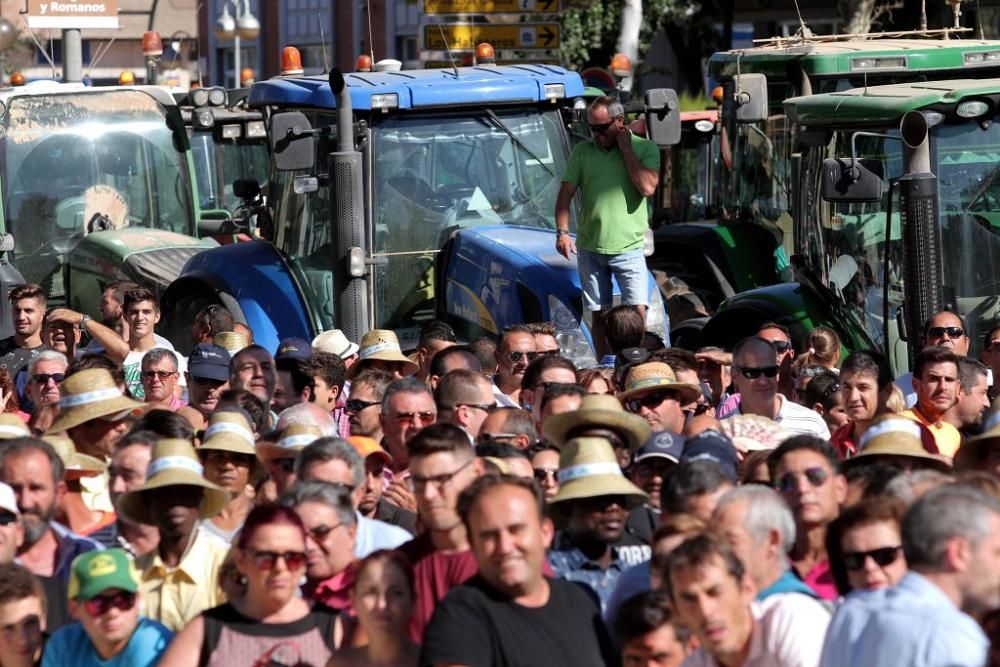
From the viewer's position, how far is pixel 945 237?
400 inches

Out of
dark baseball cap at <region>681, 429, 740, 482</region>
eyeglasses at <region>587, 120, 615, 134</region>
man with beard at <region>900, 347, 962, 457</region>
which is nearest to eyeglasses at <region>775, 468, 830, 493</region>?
dark baseball cap at <region>681, 429, 740, 482</region>

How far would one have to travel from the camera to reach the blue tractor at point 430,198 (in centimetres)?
1150

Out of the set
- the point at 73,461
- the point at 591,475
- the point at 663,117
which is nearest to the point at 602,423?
the point at 591,475

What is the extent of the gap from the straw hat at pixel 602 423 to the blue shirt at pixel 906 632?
241 cm

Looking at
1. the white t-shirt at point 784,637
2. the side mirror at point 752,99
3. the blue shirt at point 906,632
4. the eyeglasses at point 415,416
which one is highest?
the side mirror at point 752,99

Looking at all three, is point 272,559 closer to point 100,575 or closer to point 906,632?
point 100,575

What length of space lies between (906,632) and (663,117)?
726 centimetres

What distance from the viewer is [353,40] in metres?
37.4

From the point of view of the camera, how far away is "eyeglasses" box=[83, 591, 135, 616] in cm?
573

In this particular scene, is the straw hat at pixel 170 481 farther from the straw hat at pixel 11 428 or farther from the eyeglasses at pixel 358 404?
the eyeglasses at pixel 358 404

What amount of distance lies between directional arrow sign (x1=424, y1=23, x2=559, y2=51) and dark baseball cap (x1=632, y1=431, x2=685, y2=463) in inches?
416

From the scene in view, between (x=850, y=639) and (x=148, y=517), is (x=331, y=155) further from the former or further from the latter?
(x=850, y=639)

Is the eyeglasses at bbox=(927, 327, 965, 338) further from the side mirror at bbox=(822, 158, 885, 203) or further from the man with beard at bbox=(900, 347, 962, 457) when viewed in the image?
the man with beard at bbox=(900, 347, 962, 457)

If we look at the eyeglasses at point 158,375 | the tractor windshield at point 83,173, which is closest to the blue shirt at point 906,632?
the eyeglasses at point 158,375
